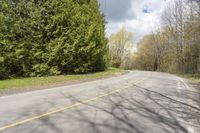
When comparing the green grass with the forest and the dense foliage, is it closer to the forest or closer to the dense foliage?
the dense foliage

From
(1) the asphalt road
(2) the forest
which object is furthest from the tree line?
(1) the asphalt road

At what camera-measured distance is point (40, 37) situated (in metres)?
26.0

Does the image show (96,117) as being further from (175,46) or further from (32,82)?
(175,46)

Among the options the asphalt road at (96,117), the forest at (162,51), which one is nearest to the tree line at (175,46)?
the forest at (162,51)

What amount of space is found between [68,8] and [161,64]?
203 feet

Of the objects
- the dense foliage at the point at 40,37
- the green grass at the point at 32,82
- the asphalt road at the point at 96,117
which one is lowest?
the asphalt road at the point at 96,117

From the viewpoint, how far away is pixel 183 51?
60.9m

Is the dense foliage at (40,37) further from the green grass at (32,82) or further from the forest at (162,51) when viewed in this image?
the forest at (162,51)

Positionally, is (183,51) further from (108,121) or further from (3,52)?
(108,121)

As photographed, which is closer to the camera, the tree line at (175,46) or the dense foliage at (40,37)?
the dense foliage at (40,37)

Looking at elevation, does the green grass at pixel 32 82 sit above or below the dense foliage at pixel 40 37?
below

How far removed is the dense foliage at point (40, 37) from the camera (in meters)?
24.7

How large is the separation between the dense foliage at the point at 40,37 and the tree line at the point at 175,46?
15033mm

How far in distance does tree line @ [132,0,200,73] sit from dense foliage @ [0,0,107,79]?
15.0 meters
